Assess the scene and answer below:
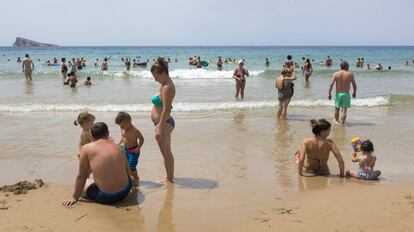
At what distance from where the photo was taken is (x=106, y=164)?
14.4ft

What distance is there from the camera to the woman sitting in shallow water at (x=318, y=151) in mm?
5625

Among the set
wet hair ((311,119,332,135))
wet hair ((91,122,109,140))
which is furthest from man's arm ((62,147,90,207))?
wet hair ((311,119,332,135))

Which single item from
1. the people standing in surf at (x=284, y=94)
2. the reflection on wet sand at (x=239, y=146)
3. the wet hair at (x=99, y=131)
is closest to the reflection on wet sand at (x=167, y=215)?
the wet hair at (x=99, y=131)

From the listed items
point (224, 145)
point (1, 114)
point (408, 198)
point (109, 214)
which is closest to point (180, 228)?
point (109, 214)

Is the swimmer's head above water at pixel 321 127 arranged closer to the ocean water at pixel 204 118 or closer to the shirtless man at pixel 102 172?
the ocean water at pixel 204 118

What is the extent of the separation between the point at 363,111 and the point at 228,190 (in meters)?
7.92

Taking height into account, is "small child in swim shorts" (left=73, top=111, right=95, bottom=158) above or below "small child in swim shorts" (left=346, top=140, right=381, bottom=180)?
above

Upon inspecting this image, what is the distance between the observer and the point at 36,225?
13.0 feet

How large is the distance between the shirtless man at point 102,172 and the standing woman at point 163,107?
77 cm

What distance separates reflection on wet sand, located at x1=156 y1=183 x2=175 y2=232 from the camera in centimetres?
397

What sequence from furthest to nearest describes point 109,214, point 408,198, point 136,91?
Answer: point 136,91 < point 408,198 < point 109,214

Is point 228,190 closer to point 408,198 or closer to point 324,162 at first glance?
point 324,162

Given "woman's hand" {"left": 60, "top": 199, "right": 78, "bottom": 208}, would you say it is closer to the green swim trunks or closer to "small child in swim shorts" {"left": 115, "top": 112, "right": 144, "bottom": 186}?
"small child in swim shorts" {"left": 115, "top": 112, "right": 144, "bottom": 186}

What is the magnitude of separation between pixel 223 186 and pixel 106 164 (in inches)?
61.7
